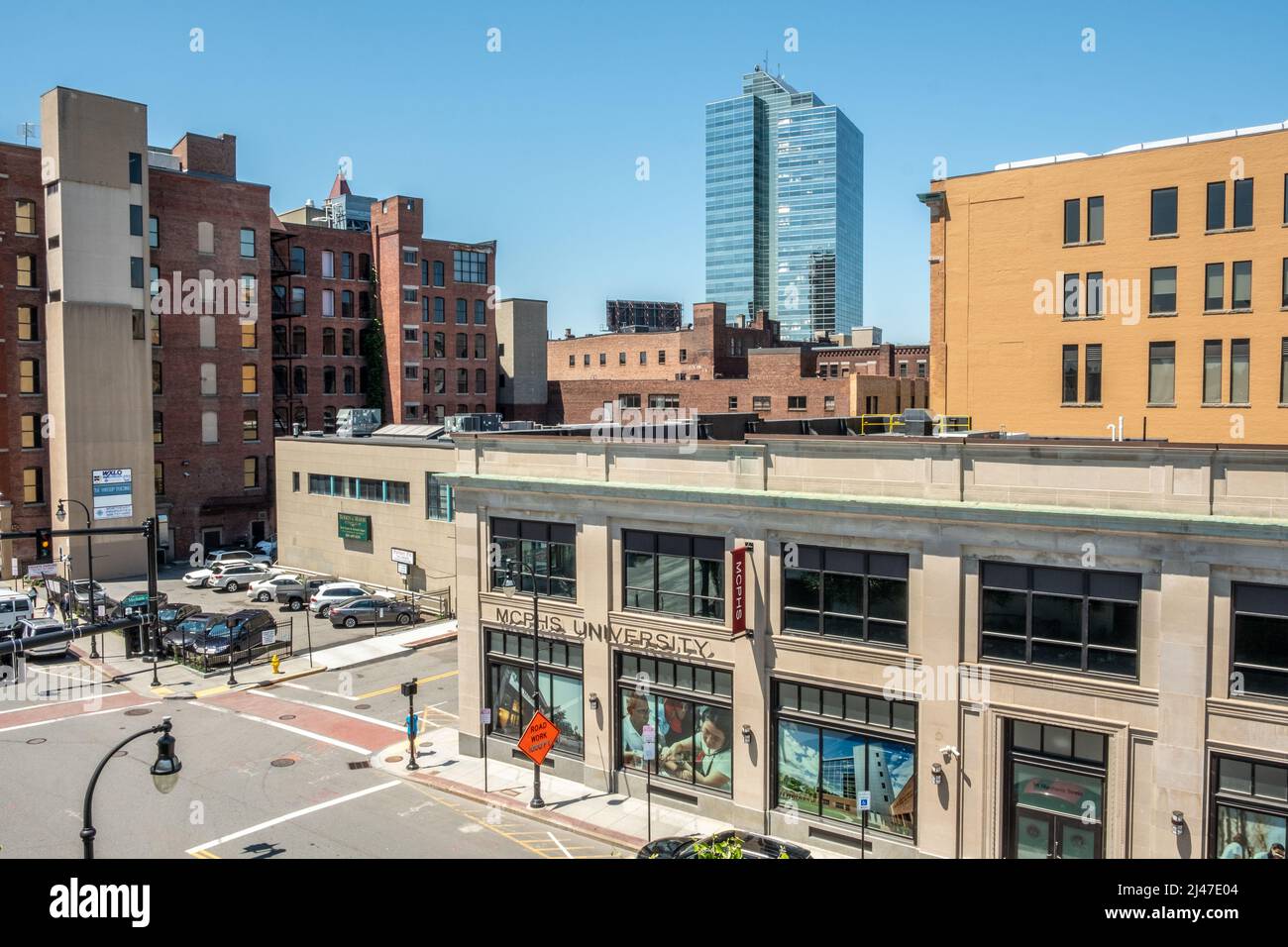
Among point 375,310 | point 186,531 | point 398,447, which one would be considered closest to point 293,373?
point 375,310

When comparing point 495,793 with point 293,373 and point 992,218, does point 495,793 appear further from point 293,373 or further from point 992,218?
point 293,373

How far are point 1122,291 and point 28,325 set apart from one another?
189 ft

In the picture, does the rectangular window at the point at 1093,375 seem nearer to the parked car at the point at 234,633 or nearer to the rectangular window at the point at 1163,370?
the rectangular window at the point at 1163,370

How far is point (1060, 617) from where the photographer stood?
62.5 ft

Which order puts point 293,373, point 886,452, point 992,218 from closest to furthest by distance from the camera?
point 886,452
point 992,218
point 293,373

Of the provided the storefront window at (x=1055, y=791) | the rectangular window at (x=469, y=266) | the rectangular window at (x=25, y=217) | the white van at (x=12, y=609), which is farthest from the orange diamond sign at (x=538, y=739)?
the rectangular window at (x=469, y=266)

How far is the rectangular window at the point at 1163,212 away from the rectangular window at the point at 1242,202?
1.85 m

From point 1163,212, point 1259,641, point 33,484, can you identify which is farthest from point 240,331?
point 1259,641

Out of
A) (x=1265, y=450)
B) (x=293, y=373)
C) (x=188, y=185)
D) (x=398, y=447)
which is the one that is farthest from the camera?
(x=293, y=373)

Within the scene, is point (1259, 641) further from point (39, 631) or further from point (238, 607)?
point (238, 607)

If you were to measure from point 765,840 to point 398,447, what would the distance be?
3507 centimetres

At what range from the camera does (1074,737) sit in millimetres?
18938

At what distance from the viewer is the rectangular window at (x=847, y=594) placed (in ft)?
68.6

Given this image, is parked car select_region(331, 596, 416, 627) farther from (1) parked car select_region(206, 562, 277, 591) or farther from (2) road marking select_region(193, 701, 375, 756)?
(2) road marking select_region(193, 701, 375, 756)
